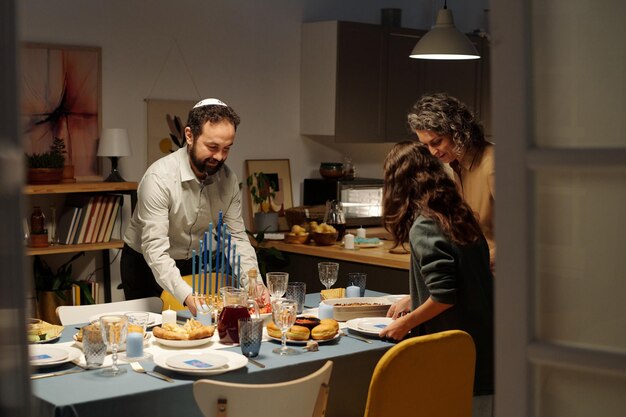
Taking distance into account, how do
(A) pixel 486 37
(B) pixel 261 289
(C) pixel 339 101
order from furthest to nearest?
(A) pixel 486 37 < (C) pixel 339 101 < (B) pixel 261 289

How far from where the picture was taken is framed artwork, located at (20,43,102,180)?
5352mm

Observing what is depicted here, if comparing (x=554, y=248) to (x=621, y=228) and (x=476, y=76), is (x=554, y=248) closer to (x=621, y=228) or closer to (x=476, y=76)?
(x=621, y=228)

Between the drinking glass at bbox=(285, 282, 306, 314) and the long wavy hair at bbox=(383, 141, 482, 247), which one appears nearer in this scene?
the long wavy hair at bbox=(383, 141, 482, 247)

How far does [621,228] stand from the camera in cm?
128

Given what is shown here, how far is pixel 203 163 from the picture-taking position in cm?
404

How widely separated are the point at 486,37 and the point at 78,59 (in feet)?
11.2

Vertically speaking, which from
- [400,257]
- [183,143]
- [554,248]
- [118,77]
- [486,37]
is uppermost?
[486,37]

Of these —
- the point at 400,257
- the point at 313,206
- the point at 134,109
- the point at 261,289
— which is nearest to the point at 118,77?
the point at 134,109

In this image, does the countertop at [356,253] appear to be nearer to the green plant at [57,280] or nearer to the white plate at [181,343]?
the green plant at [57,280]

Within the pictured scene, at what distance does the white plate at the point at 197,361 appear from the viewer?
2802mm

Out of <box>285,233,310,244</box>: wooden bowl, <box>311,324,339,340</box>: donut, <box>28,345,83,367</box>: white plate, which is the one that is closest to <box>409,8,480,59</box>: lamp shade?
<box>285,233,310,244</box>: wooden bowl

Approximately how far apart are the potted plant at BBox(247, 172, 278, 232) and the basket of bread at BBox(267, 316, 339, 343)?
2971mm

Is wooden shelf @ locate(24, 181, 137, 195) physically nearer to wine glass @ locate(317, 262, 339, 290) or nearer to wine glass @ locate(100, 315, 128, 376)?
wine glass @ locate(317, 262, 339, 290)

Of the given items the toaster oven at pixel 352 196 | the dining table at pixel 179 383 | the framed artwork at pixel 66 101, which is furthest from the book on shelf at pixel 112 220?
the dining table at pixel 179 383
